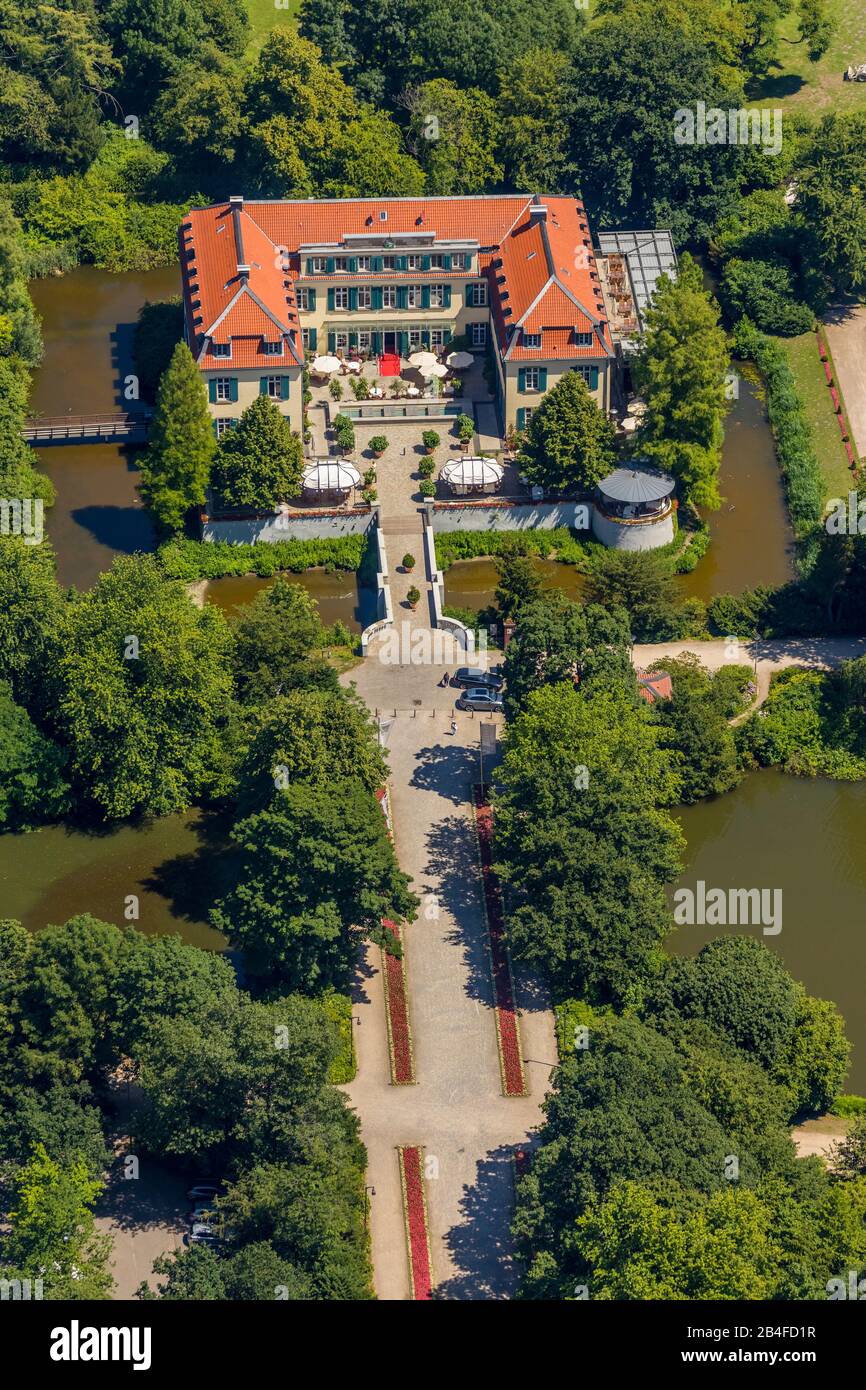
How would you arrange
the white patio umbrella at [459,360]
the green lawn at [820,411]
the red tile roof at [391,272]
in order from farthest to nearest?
1. the white patio umbrella at [459,360]
2. the green lawn at [820,411]
3. the red tile roof at [391,272]

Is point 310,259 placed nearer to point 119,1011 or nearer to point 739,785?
point 739,785

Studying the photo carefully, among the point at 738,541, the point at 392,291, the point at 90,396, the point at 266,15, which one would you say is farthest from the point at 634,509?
the point at 266,15

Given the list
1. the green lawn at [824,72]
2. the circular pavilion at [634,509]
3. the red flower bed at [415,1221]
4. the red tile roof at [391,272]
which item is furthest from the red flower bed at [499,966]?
the green lawn at [824,72]

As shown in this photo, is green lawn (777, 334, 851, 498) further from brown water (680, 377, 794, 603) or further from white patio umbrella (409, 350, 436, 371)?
white patio umbrella (409, 350, 436, 371)

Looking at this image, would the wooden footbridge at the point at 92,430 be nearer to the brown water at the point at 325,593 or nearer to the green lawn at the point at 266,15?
the brown water at the point at 325,593

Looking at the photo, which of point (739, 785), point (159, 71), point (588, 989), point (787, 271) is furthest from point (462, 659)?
point (159, 71)

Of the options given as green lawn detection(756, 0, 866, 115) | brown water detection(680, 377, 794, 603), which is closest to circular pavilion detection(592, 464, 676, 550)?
brown water detection(680, 377, 794, 603)
